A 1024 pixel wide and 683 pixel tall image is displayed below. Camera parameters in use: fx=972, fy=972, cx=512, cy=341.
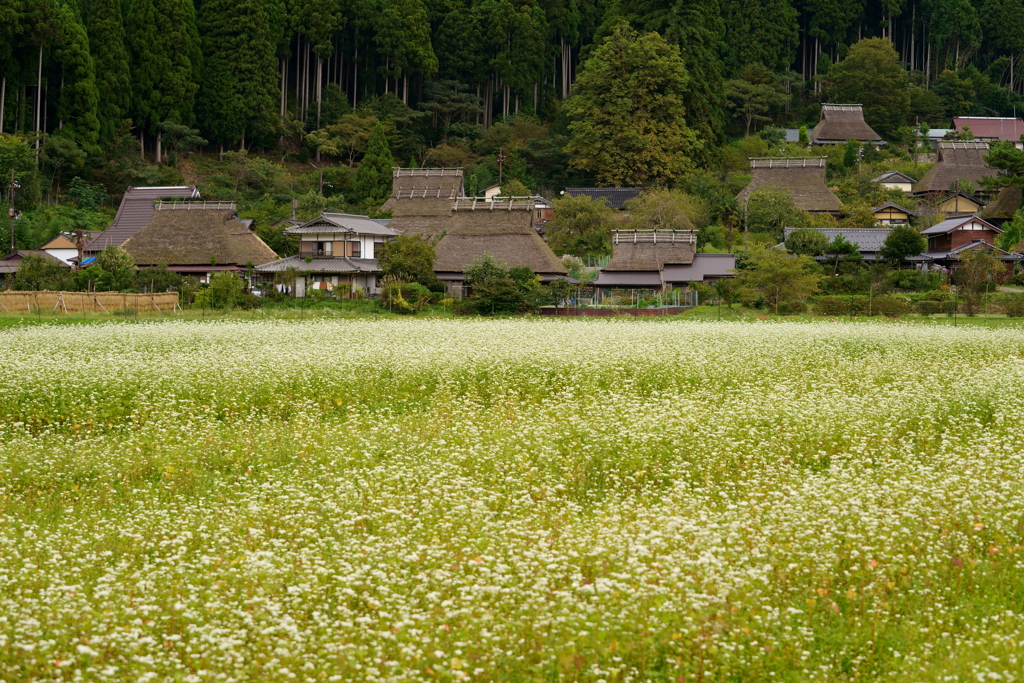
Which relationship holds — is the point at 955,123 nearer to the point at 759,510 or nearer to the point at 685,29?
the point at 685,29

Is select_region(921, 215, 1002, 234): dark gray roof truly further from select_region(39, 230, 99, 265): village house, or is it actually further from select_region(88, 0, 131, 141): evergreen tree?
select_region(88, 0, 131, 141): evergreen tree

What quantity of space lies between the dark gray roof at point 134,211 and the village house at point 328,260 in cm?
731

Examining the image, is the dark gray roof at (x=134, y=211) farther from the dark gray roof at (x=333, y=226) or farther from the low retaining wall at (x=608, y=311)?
the low retaining wall at (x=608, y=311)

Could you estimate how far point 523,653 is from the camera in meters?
4.89

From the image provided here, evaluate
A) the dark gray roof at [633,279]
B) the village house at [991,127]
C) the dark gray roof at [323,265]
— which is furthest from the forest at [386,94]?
the dark gray roof at [633,279]

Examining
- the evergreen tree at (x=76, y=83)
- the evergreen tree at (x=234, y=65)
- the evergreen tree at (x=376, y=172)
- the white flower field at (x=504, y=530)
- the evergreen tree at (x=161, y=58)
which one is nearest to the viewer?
the white flower field at (x=504, y=530)

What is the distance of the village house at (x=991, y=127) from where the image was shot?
6531cm

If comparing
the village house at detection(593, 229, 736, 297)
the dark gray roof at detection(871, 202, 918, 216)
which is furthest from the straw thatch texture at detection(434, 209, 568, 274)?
the dark gray roof at detection(871, 202, 918, 216)

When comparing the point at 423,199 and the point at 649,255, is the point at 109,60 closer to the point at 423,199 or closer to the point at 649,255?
the point at 423,199

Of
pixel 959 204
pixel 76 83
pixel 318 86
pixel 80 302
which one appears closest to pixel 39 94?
pixel 76 83

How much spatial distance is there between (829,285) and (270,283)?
21172 millimetres

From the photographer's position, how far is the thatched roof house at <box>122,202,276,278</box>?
40188mm

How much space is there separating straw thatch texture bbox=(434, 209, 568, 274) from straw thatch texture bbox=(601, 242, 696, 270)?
2342 millimetres

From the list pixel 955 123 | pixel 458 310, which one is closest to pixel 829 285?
pixel 458 310
